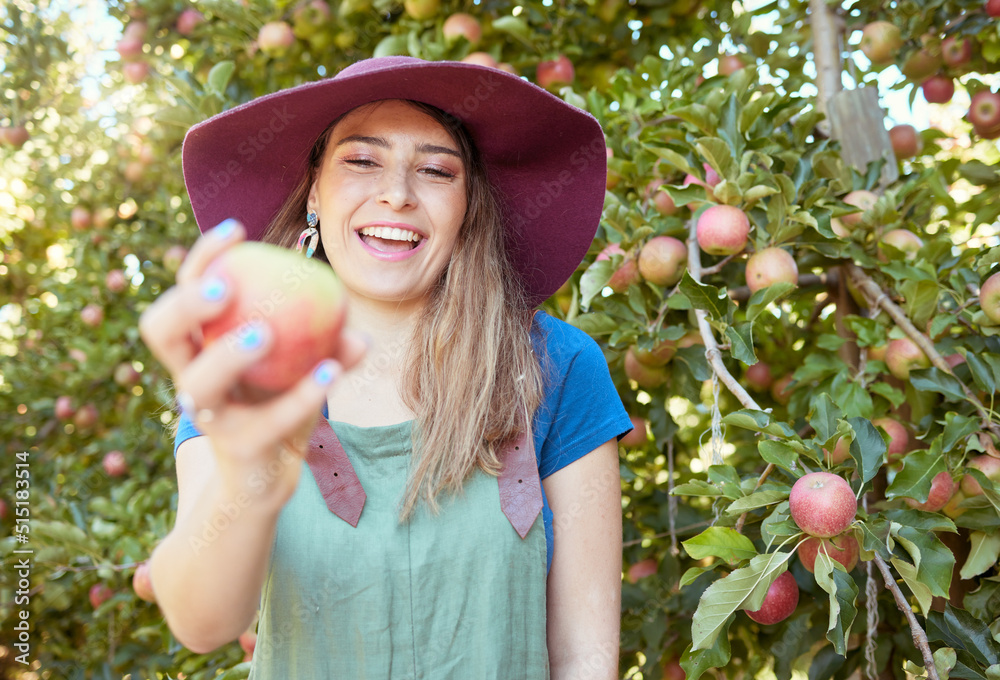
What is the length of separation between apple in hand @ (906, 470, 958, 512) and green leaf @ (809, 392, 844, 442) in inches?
8.4

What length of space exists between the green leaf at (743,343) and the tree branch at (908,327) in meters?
0.39

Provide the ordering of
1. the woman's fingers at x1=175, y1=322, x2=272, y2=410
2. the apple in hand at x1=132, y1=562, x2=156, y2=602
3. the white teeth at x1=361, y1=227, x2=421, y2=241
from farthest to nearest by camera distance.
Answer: the apple in hand at x1=132, y1=562, x2=156, y2=602
the white teeth at x1=361, y1=227, x2=421, y2=241
the woman's fingers at x1=175, y1=322, x2=272, y2=410

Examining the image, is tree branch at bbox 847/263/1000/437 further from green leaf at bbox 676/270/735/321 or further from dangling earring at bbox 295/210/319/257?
dangling earring at bbox 295/210/319/257

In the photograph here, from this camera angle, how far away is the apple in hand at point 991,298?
54.9 inches

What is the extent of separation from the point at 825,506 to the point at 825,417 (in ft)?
0.63

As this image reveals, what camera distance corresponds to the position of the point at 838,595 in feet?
3.65

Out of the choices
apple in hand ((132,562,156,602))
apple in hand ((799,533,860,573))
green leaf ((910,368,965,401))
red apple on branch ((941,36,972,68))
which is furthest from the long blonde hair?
red apple on branch ((941,36,972,68))

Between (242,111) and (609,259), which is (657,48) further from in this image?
(242,111)

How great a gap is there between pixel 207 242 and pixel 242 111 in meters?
0.68

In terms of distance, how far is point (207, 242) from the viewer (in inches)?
23.6

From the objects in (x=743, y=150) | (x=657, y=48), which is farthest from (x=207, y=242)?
(x=657, y=48)

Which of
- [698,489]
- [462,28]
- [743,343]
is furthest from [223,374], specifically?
[462,28]

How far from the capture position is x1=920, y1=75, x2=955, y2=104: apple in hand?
2145 millimetres

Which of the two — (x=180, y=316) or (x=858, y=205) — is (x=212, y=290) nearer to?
(x=180, y=316)
